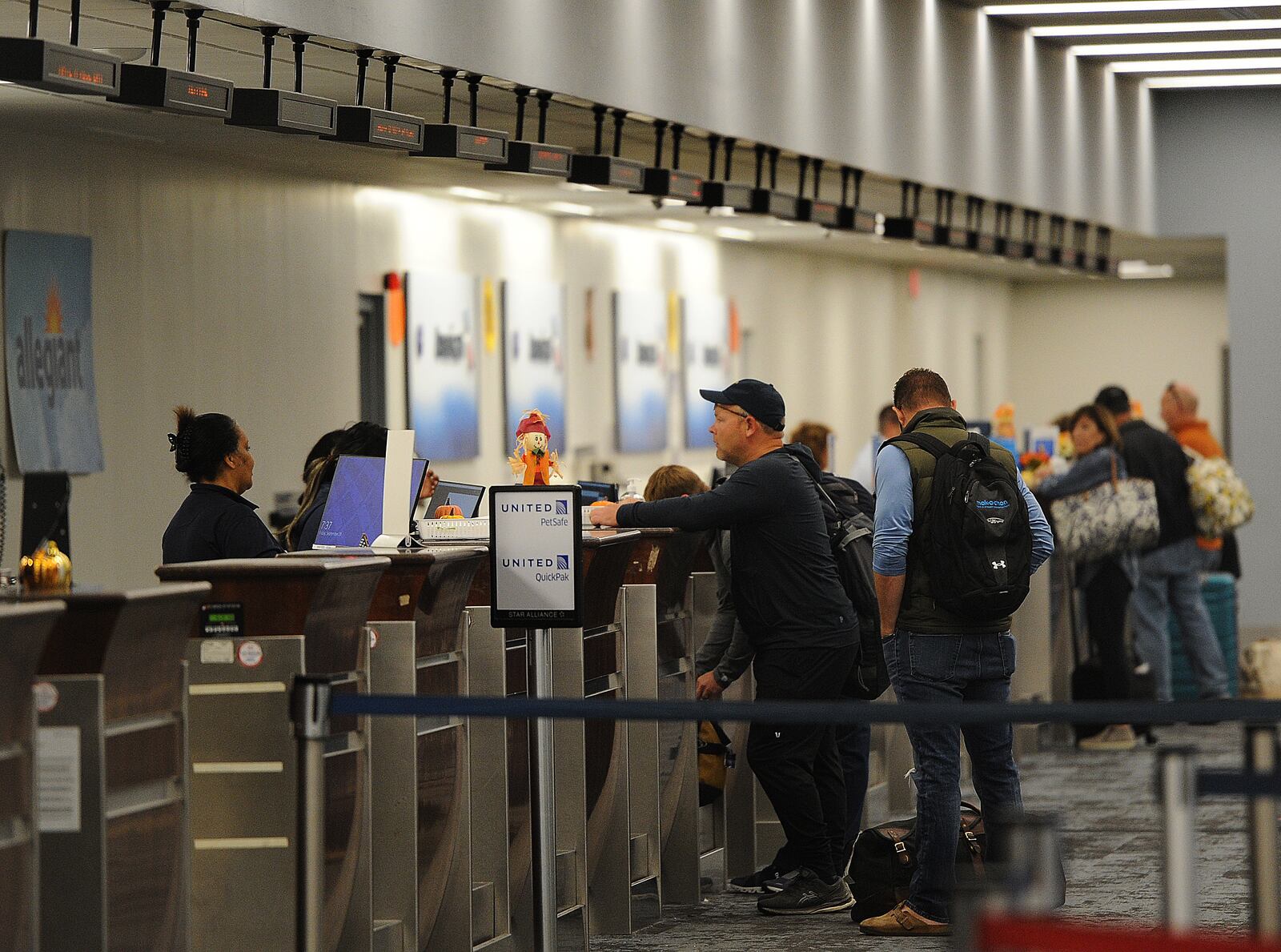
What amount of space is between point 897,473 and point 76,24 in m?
2.56

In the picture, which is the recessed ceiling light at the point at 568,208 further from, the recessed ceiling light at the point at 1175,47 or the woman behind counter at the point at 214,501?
the woman behind counter at the point at 214,501

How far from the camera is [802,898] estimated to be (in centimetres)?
617

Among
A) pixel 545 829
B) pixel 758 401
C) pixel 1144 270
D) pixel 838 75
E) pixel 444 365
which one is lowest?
pixel 545 829

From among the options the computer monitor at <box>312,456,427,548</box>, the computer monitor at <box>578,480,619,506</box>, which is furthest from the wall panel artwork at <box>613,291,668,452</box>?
the computer monitor at <box>312,456,427,548</box>

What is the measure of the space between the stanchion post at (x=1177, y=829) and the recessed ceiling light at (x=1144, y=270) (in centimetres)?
1761

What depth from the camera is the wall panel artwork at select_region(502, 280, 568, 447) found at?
1221 cm

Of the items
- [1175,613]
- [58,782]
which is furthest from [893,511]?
[1175,613]

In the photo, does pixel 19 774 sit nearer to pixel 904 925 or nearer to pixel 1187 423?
pixel 904 925

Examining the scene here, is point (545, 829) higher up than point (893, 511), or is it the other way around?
point (893, 511)

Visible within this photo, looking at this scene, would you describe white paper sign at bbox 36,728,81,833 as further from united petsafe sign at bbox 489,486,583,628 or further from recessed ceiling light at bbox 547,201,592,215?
recessed ceiling light at bbox 547,201,592,215

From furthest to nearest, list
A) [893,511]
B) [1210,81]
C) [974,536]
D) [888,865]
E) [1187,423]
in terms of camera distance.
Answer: [1210,81] → [1187,423] → [888,865] → [893,511] → [974,536]

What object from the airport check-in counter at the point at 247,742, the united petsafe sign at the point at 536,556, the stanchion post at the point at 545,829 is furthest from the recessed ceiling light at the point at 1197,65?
the airport check-in counter at the point at 247,742

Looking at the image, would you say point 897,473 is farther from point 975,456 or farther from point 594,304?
point 594,304

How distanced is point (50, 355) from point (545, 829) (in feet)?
13.7
